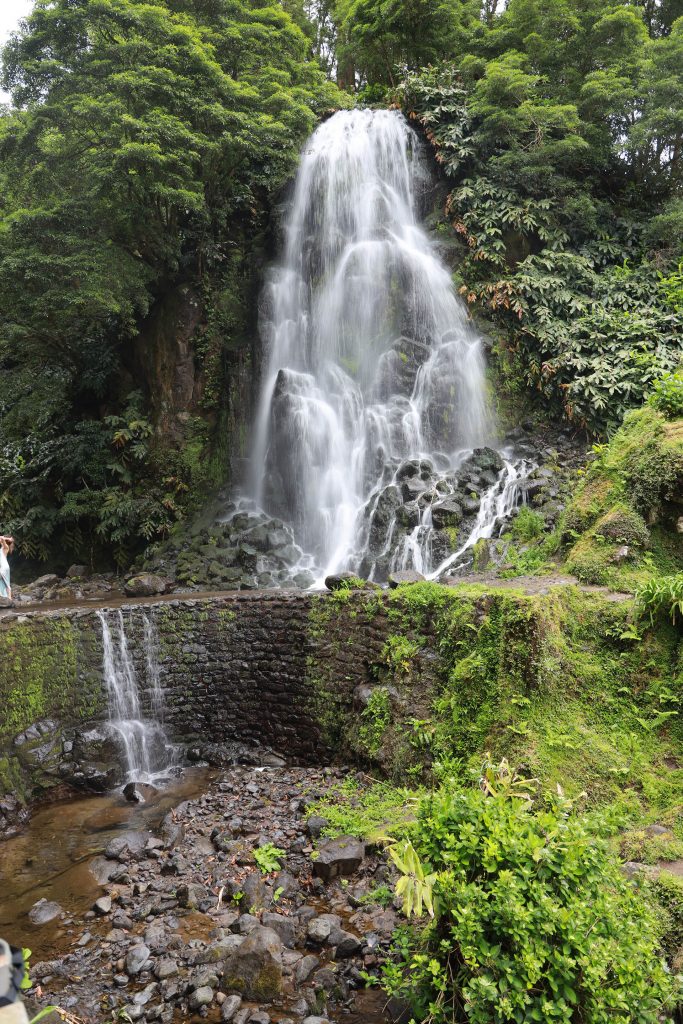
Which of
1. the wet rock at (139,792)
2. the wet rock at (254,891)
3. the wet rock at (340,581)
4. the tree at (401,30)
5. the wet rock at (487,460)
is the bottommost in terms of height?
the wet rock at (139,792)

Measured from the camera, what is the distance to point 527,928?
2.71 m

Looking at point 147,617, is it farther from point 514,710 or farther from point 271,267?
point 271,267

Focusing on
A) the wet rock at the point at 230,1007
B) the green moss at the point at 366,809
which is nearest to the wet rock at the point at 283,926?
the wet rock at the point at 230,1007

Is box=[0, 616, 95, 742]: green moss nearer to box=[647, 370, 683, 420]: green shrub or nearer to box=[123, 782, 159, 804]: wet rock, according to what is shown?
box=[123, 782, 159, 804]: wet rock

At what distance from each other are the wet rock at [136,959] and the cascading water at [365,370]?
6.48 m

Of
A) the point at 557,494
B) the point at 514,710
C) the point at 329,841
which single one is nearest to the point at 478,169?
the point at 557,494

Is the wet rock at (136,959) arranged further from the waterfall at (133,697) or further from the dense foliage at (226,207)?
the dense foliage at (226,207)

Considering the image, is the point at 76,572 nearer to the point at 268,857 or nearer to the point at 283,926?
the point at 268,857

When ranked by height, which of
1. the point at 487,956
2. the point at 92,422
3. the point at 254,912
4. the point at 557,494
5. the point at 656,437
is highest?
the point at 92,422

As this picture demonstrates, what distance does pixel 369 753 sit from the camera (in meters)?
6.44

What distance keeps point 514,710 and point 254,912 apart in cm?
248

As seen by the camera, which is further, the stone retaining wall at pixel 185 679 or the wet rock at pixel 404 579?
the wet rock at pixel 404 579

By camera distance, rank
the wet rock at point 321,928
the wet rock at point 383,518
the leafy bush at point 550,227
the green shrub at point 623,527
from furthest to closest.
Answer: the leafy bush at point 550,227 < the wet rock at point 383,518 < the green shrub at point 623,527 < the wet rock at point 321,928

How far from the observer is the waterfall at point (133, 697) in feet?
24.9
